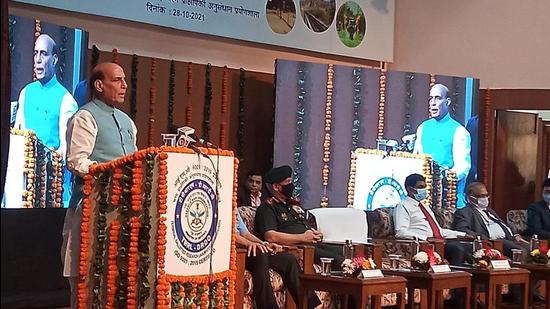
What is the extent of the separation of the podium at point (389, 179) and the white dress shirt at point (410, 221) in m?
0.85

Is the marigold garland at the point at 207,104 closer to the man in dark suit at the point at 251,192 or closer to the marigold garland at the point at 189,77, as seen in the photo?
the marigold garland at the point at 189,77

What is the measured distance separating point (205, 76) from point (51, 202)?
2.31 metres

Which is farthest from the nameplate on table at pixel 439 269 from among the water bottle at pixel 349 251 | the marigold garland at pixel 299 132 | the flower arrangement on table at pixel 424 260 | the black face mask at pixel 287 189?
the marigold garland at pixel 299 132

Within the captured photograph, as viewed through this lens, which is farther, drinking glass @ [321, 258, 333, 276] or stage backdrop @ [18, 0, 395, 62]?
stage backdrop @ [18, 0, 395, 62]

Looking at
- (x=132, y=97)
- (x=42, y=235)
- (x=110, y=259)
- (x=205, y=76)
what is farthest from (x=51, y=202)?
(x=110, y=259)

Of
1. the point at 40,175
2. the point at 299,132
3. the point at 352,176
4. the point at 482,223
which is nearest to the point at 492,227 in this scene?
the point at 482,223

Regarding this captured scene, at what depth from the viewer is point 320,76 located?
8438 millimetres

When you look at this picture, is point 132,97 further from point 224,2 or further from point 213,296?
point 213,296

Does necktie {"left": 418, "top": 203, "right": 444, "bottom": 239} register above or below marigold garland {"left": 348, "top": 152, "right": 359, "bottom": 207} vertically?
below

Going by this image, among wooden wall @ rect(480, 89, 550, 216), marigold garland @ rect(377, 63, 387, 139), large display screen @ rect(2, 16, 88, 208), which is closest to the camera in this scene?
large display screen @ rect(2, 16, 88, 208)

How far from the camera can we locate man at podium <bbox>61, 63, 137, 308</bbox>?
3631 mm

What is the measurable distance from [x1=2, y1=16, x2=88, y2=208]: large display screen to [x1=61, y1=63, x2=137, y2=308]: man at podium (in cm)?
243

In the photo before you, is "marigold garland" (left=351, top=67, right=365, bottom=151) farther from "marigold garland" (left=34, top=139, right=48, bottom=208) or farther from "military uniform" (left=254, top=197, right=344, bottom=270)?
"marigold garland" (left=34, top=139, right=48, bottom=208)

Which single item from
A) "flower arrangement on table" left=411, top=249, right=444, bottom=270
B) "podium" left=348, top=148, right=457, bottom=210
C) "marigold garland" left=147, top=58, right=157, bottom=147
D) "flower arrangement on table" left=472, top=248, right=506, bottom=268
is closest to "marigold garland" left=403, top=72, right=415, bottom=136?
"podium" left=348, top=148, right=457, bottom=210
